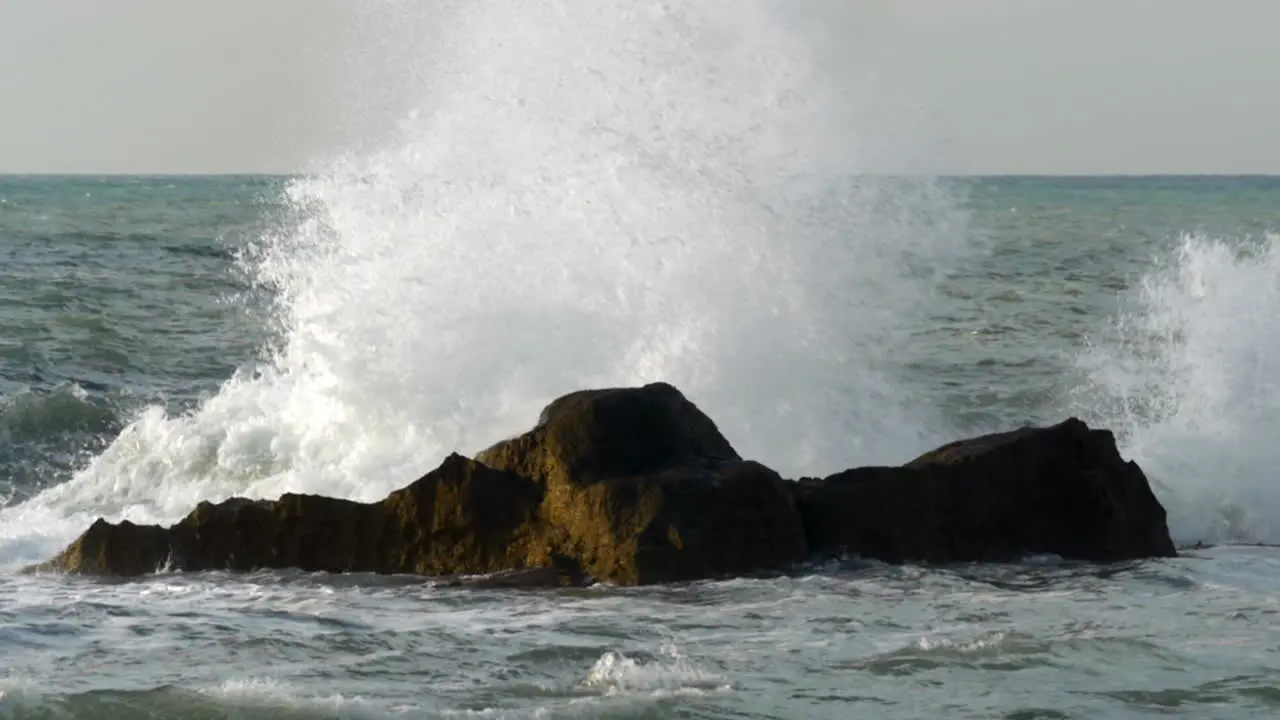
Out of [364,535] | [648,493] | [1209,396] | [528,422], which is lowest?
[364,535]

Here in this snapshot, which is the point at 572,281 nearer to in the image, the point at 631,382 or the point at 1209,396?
the point at 631,382

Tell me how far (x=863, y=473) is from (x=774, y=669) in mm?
2163

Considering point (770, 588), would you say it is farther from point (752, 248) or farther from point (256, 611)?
point (752, 248)

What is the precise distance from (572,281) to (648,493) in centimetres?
380

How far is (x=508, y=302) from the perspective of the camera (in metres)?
11.7

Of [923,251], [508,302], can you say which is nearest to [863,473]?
[508,302]

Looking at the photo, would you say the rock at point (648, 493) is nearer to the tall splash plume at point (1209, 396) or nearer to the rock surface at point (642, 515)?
the rock surface at point (642, 515)

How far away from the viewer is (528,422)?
11.1 metres

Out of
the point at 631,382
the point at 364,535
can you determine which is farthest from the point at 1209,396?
the point at 364,535

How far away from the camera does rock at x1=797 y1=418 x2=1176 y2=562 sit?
28.4 feet

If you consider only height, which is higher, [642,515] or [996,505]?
[996,505]

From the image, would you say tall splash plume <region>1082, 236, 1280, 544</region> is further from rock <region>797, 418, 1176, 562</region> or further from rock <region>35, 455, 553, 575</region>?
rock <region>35, 455, 553, 575</region>

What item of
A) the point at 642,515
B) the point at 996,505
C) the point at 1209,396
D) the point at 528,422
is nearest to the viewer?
the point at 642,515

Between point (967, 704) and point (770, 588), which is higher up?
point (770, 588)
